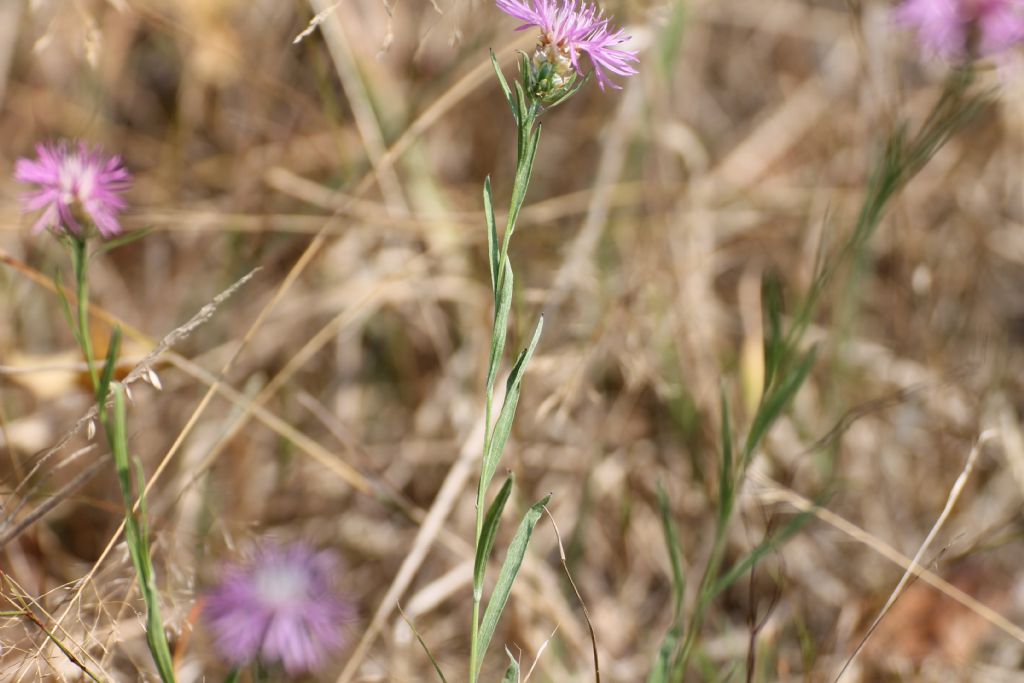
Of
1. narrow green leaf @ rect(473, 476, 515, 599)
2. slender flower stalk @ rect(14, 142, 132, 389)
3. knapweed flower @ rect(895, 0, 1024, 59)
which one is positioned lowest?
narrow green leaf @ rect(473, 476, 515, 599)

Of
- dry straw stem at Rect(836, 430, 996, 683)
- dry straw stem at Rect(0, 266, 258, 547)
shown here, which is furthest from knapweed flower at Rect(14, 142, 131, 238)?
dry straw stem at Rect(836, 430, 996, 683)

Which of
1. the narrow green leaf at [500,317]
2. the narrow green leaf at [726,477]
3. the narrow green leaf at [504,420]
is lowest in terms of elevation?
the narrow green leaf at [726,477]

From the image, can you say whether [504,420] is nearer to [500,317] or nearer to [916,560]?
[500,317]

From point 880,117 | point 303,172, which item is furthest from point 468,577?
point 880,117

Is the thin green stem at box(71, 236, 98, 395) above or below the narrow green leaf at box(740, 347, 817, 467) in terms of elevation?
above

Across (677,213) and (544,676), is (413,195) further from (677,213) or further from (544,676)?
(544,676)

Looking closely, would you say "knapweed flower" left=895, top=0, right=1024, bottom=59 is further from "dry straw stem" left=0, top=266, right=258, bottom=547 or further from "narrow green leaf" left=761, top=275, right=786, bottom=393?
"dry straw stem" left=0, top=266, right=258, bottom=547

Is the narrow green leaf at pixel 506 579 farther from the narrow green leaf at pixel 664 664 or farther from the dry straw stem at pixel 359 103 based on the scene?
the dry straw stem at pixel 359 103

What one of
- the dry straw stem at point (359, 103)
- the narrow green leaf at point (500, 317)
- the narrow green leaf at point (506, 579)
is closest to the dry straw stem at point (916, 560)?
the narrow green leaf at point (506, 579)

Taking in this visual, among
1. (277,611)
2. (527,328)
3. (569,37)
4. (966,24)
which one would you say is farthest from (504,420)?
(966,24)
